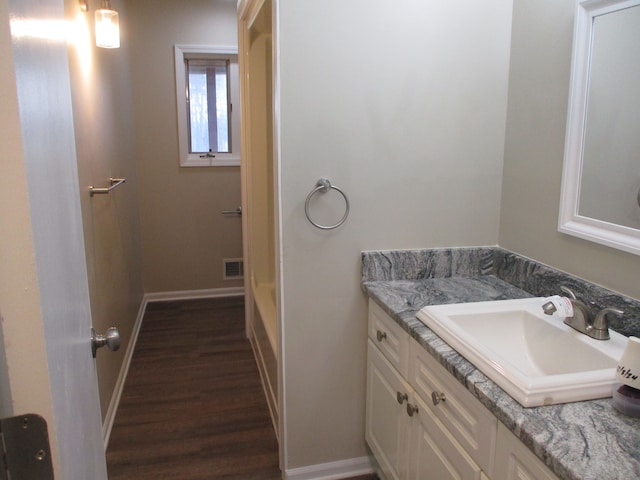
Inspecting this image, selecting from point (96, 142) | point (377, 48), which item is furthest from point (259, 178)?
point (377, 48)

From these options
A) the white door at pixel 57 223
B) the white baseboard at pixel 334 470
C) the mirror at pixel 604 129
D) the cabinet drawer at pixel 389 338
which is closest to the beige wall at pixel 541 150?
the mirror at pixel 604 129

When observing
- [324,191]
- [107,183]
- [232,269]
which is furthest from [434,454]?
[232,269]

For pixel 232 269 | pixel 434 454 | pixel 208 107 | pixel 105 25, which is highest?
pixel 105 25

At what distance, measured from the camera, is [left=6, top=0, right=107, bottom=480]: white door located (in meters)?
0.66

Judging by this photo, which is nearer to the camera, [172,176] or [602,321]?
[602,321]

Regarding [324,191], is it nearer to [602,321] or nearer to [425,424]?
[425,424]

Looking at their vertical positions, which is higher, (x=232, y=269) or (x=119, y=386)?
(x=232, y=269)

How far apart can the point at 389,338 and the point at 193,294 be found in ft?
10.1

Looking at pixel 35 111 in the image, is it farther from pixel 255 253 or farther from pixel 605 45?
pixel 255 253

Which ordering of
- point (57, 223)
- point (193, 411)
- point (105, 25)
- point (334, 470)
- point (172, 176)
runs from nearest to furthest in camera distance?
point (57, 223)
point (334, 470)
point (105, 25)
point (193, 411)
point (172, 176)

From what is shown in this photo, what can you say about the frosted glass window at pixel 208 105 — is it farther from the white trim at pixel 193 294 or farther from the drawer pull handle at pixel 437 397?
the drawer pull handle at pixel 437 397

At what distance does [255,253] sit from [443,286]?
70.9 inches

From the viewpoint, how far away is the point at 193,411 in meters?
2.79

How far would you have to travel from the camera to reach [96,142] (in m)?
2.61
